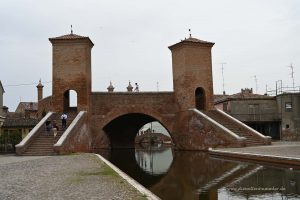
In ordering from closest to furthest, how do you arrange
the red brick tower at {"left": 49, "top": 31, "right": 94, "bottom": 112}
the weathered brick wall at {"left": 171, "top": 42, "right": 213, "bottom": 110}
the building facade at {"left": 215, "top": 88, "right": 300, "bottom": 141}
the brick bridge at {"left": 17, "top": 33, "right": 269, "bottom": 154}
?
1. the brick bridge at {"left": 17, "top": 33, "right": 269, "bottom": 154}
2. the red brick tower at {"left": 49, "top": 31, "right": 94, "bottom": 112}
3. the weathered brick wall at {"left": 171, "top": 42, "right": 213, "bottom": 110}
4. the building facade at {"left": 215, "top": 88, "right": 300, "bottom": 141}

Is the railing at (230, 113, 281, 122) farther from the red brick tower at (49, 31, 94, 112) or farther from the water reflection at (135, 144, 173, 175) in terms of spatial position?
the red brick tower at (49, 31, 94, 112)

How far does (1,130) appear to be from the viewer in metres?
34.2

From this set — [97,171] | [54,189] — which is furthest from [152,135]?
[54,189]

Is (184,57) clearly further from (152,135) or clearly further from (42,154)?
(152,135)

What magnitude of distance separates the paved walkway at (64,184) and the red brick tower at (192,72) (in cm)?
1498

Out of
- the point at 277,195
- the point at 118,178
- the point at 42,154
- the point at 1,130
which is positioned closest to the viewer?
the point at 277,195

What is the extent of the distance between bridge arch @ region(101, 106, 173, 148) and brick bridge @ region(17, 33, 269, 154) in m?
0.07

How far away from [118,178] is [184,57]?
17.6 m

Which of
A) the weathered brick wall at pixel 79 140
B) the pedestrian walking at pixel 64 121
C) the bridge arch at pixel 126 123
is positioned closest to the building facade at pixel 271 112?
the bridge arch at pixel 126 123

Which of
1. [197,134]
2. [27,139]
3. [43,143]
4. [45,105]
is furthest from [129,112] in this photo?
[45,105]

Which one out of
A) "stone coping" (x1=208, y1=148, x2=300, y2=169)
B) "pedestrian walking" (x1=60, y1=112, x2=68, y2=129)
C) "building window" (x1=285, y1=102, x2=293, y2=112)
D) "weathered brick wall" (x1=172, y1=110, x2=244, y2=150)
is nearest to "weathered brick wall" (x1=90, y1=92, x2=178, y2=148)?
"weathered brick wall" (x1=172, y1=110, x2=244, y2=150)

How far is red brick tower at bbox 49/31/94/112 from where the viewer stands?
25516mm

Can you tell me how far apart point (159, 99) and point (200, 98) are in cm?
307

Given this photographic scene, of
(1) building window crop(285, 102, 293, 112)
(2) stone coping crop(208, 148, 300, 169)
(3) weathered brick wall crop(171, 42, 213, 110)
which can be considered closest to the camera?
(2) stone coping crop(208, 148, 300, 169)
